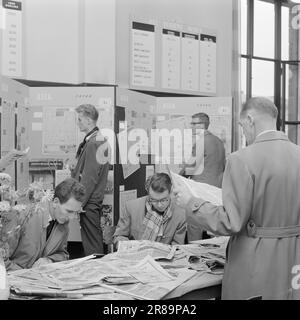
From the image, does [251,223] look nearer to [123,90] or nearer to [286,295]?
[286,295]

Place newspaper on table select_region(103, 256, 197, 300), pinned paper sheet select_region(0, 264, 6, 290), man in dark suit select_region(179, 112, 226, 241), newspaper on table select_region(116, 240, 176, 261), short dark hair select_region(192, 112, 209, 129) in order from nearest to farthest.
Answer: pinned paper sheet select_region(0, 264, 6, 290)
newspaper on table select_region(103, 256, 197, 300)
newspaper on table select_region(116, 240, 176, 261)
man in dark suit select_region(179, 112, 226, 241)
short dark hair select_region(192, 112, 209, 129)

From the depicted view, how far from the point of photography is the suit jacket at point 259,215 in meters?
1.31

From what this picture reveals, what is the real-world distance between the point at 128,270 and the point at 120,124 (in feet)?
3.86

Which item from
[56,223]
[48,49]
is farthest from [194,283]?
[48,49]

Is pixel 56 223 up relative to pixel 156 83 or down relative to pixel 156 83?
down

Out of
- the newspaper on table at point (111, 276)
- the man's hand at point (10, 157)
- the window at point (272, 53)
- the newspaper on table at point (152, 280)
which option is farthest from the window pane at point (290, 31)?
the man's hand at point (10, 157)

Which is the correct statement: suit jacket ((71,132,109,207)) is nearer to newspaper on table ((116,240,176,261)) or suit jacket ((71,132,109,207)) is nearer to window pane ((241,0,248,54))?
newspaper on table ((116,240,176,261))

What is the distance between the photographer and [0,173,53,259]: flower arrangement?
4.00 feet

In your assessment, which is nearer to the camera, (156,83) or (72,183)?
(72,183)

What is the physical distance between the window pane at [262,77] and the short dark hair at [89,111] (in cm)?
82

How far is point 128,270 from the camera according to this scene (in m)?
1.37

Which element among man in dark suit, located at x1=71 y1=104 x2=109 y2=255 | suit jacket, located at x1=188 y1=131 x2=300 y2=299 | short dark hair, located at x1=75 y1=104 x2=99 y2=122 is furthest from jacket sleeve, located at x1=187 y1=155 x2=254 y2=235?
short dark hair, located at x1=75 y1=104 x2=99 y2=122

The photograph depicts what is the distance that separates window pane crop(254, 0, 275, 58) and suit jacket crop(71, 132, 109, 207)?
0.89 m

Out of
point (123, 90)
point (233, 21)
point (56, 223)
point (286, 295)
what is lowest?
point (286, 295)
